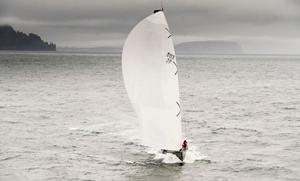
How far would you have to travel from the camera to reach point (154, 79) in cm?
3122

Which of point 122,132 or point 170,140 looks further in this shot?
point 122,132

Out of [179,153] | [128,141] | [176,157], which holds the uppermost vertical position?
[179,153]

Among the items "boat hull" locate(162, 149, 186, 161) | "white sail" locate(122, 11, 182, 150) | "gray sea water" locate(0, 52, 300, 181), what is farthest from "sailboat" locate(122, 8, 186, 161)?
"gray sea water" locate(0, 52, 300, 181)

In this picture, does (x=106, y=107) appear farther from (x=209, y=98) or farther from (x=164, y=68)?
(x=164, y=68)

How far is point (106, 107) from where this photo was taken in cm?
6347

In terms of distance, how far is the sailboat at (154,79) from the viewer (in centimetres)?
Answer: 3039

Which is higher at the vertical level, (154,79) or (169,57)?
(169,57)

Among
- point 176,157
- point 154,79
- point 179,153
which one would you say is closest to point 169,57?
point 154,79

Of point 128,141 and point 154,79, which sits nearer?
point 154,79

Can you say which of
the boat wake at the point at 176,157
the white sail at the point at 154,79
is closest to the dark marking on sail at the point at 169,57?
the white sail at the point at 154,79

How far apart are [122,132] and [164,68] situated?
50.8ft

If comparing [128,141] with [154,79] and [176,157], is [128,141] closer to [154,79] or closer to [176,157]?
[176,157]

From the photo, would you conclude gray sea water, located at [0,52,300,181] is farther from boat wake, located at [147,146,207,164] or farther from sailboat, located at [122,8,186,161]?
sailboat, located at [122,8,186,161]

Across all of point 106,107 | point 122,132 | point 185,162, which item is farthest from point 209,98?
point 185,162
